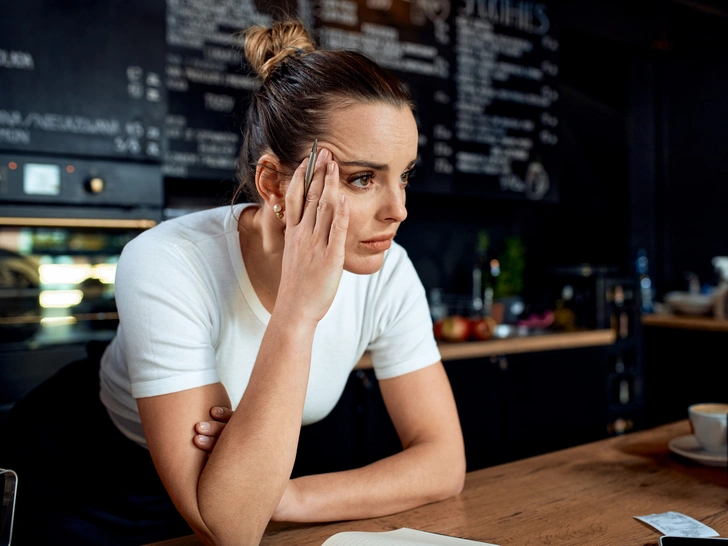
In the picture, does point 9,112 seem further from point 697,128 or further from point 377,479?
point 697,128

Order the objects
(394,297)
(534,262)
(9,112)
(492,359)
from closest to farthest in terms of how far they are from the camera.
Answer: (394,297) < (9,112) < (492,359) < (534,262)

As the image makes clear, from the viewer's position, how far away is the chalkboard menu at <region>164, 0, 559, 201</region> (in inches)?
106

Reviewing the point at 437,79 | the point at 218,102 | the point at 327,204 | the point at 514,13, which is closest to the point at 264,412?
the point at 327,204

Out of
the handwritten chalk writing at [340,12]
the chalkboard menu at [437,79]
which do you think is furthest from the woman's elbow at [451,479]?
the handwritten chalk writing at [340,12]

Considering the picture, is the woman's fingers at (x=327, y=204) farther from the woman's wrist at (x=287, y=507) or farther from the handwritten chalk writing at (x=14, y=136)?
the handwritten chalk writing at (x=14, y=136)

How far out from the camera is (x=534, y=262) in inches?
158

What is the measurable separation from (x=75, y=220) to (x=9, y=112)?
40 cm

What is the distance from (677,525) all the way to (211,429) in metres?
0.66

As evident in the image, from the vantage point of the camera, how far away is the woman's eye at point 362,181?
105 cm

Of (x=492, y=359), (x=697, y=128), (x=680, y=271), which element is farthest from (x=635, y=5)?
(x=492, y=359)

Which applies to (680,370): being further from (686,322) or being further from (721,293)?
(721,293)

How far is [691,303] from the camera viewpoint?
394 centimetres

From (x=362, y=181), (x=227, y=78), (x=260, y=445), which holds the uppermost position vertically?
(x=227, y=78)

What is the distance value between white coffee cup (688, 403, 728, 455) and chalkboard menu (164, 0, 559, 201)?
6.78 ft
